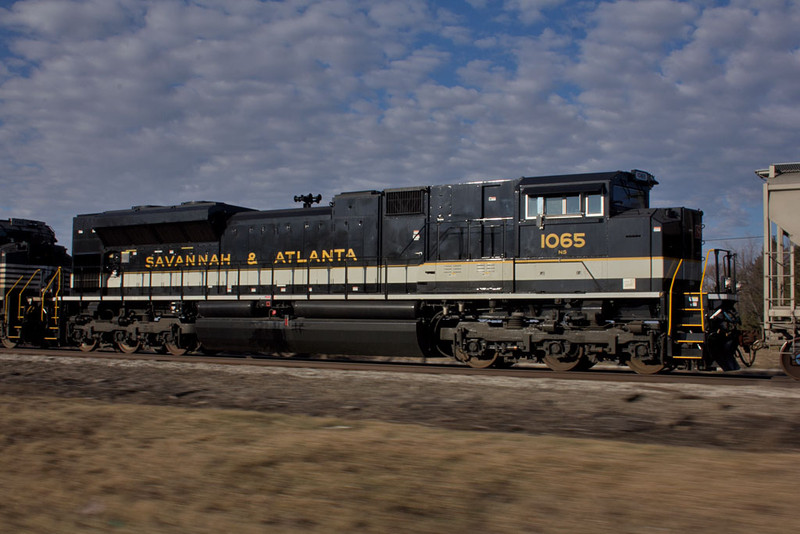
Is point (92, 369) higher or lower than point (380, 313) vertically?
lower

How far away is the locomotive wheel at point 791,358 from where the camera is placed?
36.6 ft

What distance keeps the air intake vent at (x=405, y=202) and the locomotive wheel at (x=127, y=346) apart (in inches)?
321

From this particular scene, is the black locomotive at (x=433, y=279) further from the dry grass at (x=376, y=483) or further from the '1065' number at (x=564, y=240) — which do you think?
the dry grass at (x=376, y=483)

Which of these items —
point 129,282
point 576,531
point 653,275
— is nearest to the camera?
point 576,531

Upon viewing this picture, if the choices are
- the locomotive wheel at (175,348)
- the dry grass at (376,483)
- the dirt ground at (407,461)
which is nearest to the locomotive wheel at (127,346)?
the locomotive wheel at (175,348)

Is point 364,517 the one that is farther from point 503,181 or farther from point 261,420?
point 503,181

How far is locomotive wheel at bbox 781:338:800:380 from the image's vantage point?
439 inches

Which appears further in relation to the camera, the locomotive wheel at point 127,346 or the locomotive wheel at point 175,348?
the locomotive wheel at point 127,346

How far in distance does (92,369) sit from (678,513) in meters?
10.9

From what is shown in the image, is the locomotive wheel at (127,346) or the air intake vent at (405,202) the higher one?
the air intake vent at (405,202)

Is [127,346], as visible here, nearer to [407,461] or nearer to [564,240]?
[564,240]

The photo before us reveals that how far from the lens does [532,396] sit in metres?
8.19

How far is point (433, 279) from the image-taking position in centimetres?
1345

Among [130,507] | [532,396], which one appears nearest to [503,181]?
[532,396]
